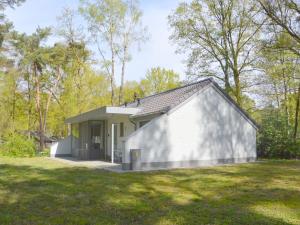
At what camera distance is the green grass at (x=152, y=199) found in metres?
6.12

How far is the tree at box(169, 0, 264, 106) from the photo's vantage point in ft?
80.6

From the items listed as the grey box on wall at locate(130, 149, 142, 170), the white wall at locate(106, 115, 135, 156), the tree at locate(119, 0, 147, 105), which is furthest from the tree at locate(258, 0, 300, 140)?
the tree at locate(119, 0, 147, 105)

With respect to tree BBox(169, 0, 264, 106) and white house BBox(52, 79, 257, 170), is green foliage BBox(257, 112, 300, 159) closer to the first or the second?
white house BBox(52, 79, 257, 170)

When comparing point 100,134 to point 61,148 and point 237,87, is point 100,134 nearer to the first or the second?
point 61,148

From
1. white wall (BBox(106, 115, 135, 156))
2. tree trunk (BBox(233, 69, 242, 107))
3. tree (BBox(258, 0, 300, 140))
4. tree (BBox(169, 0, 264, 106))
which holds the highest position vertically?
tree (BBox(169, 0, 264, 106))

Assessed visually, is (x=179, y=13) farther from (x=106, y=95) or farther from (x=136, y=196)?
(x=136, y=196)

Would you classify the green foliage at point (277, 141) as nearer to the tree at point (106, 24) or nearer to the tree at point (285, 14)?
the tree at point (285, 14)

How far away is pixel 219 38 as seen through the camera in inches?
1000

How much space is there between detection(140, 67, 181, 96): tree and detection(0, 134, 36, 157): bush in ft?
74.4

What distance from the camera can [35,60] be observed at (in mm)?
32031

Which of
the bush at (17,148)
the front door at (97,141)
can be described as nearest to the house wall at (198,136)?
the front door at (97,141)

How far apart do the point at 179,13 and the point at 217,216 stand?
22988mm

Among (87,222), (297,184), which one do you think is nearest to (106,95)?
(297,184)

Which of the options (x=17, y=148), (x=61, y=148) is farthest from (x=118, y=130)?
(x=17, y=148)
